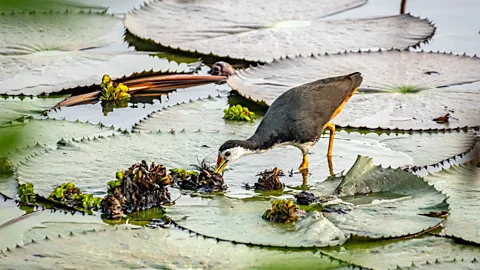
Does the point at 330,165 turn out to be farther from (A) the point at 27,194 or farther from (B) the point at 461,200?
(A) the point at 27,194

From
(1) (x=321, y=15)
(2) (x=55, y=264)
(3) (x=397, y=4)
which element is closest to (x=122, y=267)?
(2) (x=55, y=264)

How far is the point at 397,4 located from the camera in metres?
8.19

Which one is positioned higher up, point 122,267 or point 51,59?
point 51,59

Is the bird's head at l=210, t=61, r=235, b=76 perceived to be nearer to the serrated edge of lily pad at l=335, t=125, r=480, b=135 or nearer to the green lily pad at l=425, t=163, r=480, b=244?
the serrated edge of lily pad at l=335, t=125, r=480, b=135

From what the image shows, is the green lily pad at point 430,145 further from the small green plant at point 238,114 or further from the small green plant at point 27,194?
the small green plant at point 27,194

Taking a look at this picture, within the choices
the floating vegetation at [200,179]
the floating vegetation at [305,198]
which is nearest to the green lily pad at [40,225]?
the floating vegetation at [200,179]

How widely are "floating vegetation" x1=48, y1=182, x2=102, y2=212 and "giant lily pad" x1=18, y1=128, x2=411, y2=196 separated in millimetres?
110

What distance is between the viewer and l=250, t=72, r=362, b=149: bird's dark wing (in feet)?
14.9

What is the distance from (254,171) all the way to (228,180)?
0.73 feet

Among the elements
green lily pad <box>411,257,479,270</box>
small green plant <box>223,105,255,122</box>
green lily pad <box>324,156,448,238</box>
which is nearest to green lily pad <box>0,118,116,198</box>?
small green plant <box>223,105,255,122</box>

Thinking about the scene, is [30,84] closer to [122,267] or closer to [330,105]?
[330,105]

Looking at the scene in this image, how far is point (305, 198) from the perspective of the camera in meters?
3.99

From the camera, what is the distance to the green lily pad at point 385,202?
3578 millimetres

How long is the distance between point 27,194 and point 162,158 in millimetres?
843
